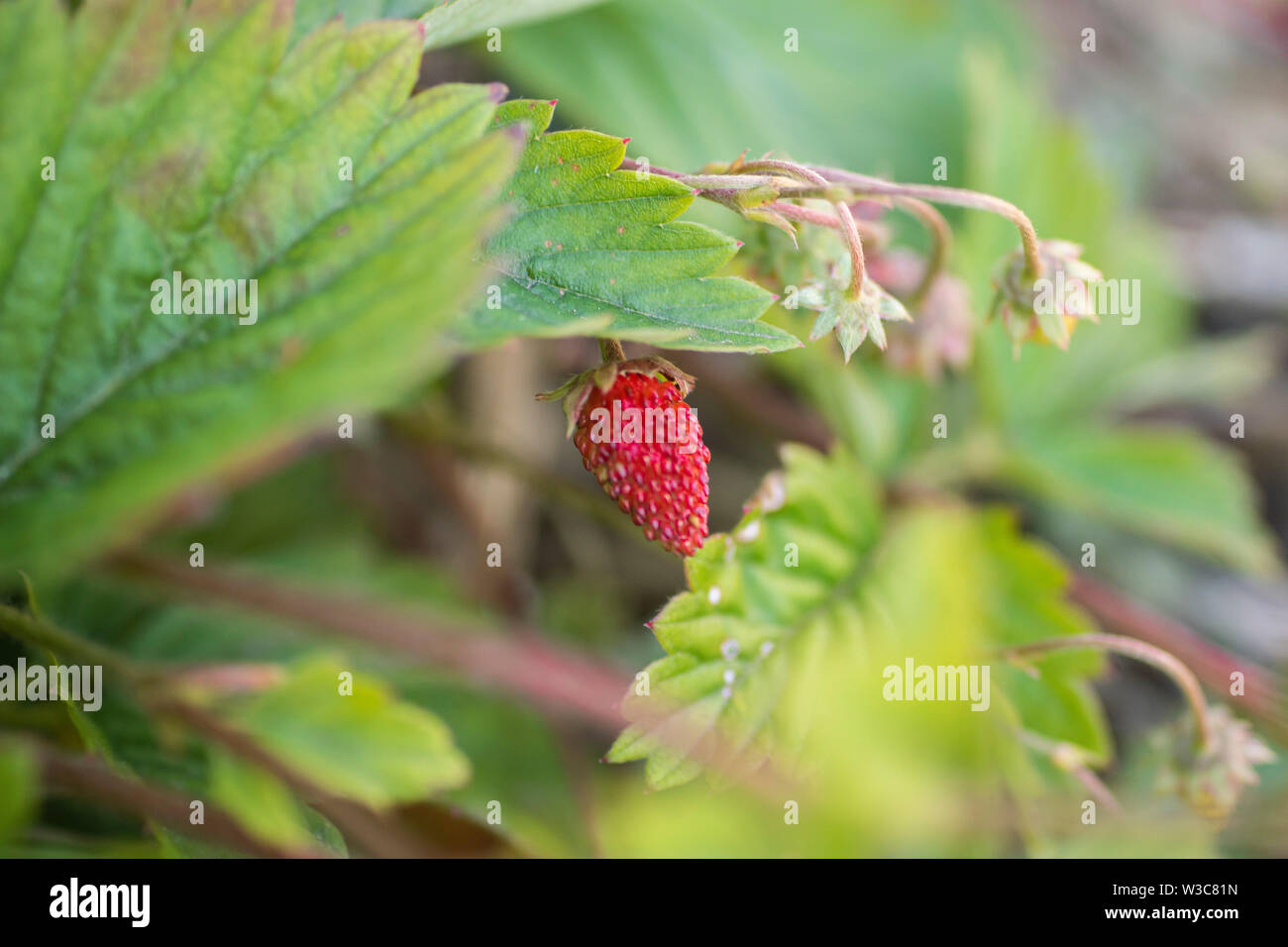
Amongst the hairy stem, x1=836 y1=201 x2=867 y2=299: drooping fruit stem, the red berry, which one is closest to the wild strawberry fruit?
the red berry

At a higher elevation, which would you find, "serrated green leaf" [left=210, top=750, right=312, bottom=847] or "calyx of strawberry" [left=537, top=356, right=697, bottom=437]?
"calyx of strawberry" [left=537, top=356, right=697, bottom=437]

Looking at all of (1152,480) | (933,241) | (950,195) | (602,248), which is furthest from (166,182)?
(1152,480)

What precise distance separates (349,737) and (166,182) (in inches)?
22.8

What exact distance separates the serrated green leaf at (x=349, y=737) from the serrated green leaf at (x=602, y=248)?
472 mm

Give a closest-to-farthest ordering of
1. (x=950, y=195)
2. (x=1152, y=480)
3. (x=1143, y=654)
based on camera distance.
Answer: (x=950, y=195) < (x=1143, y=654) < (x=1152, y=480)

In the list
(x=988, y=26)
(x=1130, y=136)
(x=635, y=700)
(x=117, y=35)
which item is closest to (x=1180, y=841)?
(x=635, y=700)

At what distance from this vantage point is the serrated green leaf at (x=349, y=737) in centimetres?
103

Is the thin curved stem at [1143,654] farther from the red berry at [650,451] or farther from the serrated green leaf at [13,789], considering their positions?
the serrated green leaf at [13,789]

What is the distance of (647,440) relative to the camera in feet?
2.98

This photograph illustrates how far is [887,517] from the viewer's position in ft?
5.37

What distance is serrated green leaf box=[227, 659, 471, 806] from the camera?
3.37 feet

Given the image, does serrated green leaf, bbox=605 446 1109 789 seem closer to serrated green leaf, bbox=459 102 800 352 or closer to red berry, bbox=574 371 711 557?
red berry, bbox=574 371 711 557

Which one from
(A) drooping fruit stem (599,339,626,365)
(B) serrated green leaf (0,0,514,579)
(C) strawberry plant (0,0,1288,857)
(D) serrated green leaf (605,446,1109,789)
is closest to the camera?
(D) serrated green leaf (605,446,1109,789)

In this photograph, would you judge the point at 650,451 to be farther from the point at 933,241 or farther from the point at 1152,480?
the point at 1152,480
